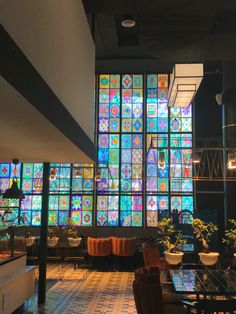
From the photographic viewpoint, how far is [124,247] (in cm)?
980

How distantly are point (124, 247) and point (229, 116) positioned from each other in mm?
4404

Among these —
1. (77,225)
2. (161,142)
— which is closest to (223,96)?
(161,142)

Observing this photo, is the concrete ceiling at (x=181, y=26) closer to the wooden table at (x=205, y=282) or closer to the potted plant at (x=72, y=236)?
the wooden table at (x=205, y=282)

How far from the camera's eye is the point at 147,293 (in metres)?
3.88

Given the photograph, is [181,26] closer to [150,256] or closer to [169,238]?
[169,238]

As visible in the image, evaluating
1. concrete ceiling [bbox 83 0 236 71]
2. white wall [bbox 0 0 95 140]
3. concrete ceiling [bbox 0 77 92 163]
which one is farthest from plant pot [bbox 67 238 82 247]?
concrete ceiling [bbox 83 0 236 71]

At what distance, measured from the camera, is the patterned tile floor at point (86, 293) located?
614 cm

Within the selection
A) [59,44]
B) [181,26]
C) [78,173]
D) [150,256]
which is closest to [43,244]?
[150,256]

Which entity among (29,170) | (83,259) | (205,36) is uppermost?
(205,36)

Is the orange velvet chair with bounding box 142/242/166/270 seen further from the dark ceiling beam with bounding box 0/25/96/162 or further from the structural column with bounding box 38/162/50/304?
the dark ceiling beam with bounding box 0/25/96/162

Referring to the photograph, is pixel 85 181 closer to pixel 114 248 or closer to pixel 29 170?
pixel 29 170

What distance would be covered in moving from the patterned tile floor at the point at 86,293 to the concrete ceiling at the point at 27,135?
241cm

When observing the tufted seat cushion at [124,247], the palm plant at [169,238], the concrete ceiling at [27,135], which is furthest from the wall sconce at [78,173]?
the concrete ceiling at [27,135]

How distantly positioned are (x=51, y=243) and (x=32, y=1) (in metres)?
7.52
